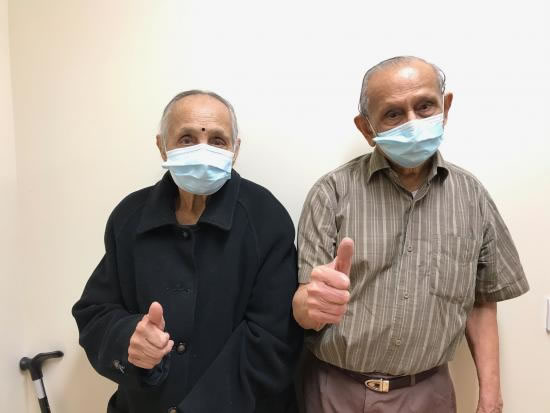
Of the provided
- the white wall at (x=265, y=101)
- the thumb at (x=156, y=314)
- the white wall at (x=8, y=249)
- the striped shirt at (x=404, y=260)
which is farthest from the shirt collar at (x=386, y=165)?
the white wall at (x=8, y=249)

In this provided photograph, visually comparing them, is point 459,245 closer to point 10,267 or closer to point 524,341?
point 524,341

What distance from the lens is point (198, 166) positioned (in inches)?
41.5

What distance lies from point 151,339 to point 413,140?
0.76m

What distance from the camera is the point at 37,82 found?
1.43 metres

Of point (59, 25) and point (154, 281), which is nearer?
point (154, 281)

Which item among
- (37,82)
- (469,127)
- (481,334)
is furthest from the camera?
(37,82)

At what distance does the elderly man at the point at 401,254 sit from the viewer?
3.48ft

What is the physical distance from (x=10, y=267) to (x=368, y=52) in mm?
1377

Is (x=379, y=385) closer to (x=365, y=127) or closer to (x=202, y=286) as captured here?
(x=202, y=286)

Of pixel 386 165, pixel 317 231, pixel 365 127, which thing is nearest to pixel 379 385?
pixel 317 231

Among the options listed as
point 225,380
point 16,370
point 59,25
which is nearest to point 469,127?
point 225,380

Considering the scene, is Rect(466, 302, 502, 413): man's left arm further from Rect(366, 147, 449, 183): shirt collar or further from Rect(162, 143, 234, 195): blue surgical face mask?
Rect(162, 143, 234, 195): blue surgical face mask

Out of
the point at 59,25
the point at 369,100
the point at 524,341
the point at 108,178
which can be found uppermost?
the point at 59,25

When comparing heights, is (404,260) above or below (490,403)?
above
